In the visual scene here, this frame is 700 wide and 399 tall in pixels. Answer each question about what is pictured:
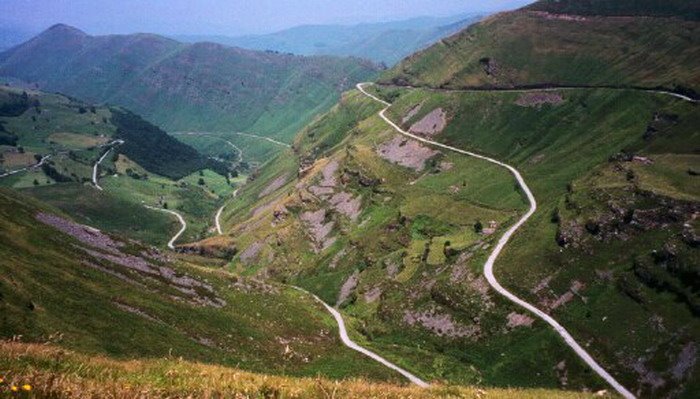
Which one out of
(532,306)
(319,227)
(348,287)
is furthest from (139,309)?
(319,227)

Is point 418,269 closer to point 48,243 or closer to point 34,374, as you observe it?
point 48,243

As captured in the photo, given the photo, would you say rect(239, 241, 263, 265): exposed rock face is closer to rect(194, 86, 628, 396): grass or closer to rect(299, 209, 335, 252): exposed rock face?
rect(194, 86, 628, 396): grass

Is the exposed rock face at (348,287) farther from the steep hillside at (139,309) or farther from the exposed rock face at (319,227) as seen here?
the exposed rock face at (319,227)

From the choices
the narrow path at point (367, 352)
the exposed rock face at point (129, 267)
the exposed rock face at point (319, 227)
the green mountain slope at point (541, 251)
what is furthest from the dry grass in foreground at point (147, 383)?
the exposed rock face at point (319, 227)

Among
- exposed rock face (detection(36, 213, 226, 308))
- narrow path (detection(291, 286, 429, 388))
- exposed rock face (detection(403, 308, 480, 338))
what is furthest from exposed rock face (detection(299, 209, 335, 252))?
exposed rock face (detection(36, 213, 226, 308))

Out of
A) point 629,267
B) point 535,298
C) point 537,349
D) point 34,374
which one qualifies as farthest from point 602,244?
point 34,374
